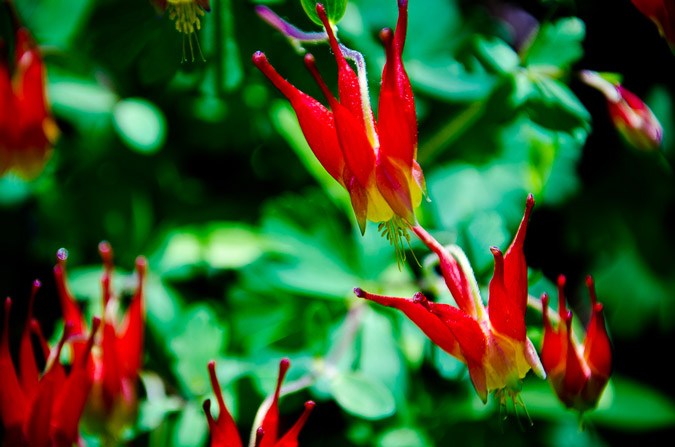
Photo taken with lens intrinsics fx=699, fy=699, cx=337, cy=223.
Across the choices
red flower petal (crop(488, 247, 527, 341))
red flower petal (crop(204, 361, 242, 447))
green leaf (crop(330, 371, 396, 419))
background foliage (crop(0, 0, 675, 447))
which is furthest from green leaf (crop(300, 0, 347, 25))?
green leaf (crop(330, 371, 396, 419))

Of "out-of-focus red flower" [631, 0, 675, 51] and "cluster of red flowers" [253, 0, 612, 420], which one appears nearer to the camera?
"cluster of red flowers" [253, 0, 612, 420]

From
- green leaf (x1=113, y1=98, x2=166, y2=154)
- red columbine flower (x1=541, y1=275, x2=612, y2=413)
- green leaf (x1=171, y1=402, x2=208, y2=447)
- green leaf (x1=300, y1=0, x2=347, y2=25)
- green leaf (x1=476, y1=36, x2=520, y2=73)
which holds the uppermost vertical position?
green leaf (x1=300, y1=0, x2=347, y2=25)

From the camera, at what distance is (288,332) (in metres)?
1.36

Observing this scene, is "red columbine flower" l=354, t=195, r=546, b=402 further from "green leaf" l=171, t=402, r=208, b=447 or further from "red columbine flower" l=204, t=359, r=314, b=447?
"green leaf" l=171, t=402, r=208, b=447

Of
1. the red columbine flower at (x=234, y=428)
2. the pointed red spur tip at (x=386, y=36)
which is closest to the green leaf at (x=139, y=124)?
A: the red columbine flower at (x=234, y=428)

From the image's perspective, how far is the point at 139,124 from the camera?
1398 mm

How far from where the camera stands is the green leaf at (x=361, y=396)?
105 cm

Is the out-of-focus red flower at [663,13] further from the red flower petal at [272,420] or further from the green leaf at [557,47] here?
the red flower petal at [272,420]

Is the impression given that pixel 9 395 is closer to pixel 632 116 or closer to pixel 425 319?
pixel 425 319

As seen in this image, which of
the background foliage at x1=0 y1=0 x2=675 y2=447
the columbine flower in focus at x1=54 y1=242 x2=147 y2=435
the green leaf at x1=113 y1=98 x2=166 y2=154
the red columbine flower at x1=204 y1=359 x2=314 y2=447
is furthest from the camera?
the green leaf at x1=113 y1=98 x2=166 y2=154

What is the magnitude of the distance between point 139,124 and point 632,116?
91 centimetres

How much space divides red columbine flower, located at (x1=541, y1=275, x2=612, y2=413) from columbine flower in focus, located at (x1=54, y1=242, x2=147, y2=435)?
617 mm

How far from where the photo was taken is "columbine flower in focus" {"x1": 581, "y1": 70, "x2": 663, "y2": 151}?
1111 mm

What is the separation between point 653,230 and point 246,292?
3.90 ft
